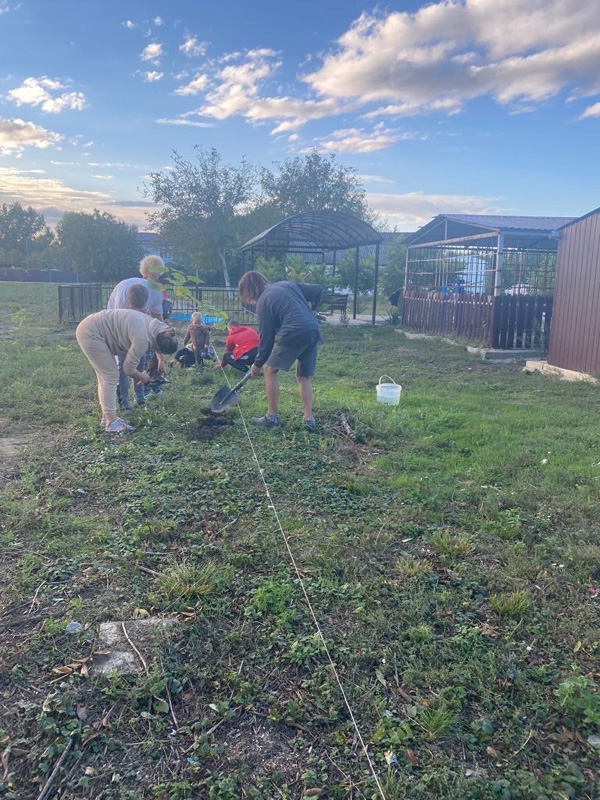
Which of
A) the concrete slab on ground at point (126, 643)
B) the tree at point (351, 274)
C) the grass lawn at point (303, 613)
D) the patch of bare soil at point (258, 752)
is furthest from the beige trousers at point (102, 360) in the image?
the tree at point (351, 274)

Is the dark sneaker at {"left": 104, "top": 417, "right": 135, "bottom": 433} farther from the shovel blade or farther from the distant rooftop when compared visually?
the distant rooftop

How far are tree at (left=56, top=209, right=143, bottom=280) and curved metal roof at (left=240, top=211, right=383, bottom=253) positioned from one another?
19.6m

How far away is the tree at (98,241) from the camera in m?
37.1

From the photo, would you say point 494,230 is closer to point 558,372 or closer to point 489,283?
point 489,283

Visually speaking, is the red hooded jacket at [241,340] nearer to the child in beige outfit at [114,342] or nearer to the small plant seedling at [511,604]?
the child in beige outfit at [114,342]

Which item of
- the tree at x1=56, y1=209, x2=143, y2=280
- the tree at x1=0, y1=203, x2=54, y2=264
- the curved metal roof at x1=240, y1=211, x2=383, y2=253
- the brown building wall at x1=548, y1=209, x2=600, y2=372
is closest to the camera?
the brown building wall at x1=548, y1=209, x2=600, y2=372

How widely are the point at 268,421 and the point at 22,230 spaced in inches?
2065

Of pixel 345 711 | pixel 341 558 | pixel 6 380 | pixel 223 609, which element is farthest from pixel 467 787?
pixel 6 380

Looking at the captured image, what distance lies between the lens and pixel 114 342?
5.79m

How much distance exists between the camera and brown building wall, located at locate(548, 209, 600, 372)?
9.62 meters

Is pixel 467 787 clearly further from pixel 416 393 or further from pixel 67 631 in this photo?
pixel 416 393

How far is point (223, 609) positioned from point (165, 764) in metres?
0.86

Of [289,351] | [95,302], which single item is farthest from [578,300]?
[95,302]

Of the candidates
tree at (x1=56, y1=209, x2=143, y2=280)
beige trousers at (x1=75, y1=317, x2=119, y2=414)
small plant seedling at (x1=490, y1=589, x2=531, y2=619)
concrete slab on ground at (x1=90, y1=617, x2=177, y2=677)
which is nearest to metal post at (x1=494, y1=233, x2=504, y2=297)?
beige trousers at (x1=75, y1=317, x2=119, y2=414)
